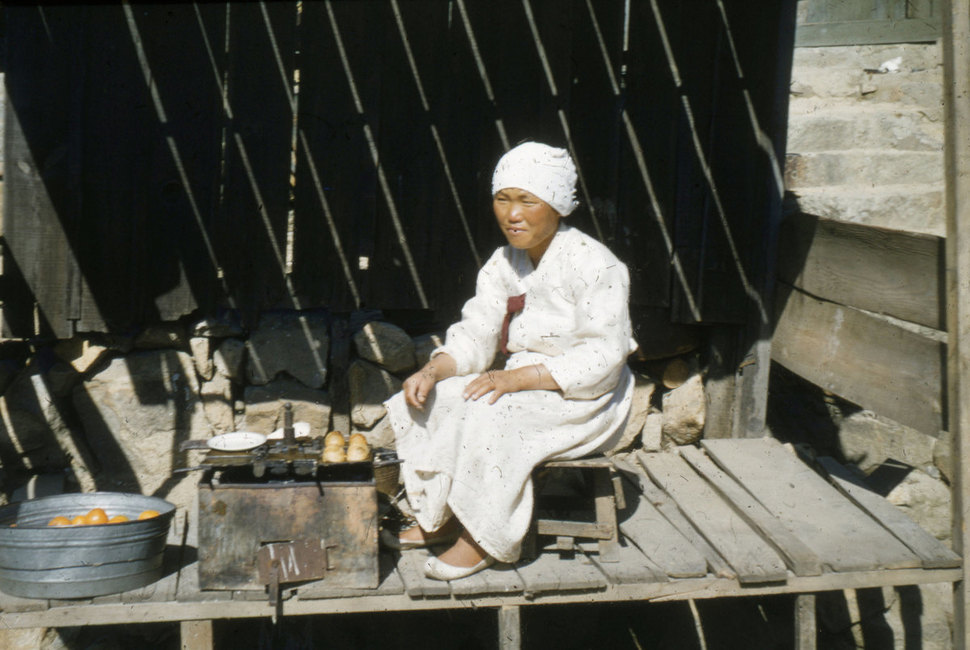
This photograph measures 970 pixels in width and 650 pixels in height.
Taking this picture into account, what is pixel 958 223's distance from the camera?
3.43m

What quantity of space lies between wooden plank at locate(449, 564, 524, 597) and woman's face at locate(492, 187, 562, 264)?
50.3 inches

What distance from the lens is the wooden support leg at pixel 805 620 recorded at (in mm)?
3658

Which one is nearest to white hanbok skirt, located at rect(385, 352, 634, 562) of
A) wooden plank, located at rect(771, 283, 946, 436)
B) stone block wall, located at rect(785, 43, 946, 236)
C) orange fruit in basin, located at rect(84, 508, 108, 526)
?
orange fruit in basin, located at rect(84, 508, 108, 526)

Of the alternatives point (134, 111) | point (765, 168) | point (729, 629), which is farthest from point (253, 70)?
point (729, 629)

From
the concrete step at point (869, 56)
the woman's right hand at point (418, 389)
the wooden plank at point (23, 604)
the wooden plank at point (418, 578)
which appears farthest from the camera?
the concrete step at point (869, 56)

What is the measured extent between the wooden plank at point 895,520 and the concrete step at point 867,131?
231 cm

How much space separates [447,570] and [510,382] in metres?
0.74

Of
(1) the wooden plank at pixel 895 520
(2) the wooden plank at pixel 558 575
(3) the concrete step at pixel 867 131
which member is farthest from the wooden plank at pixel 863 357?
(3) the concrete step at pixel 867 131

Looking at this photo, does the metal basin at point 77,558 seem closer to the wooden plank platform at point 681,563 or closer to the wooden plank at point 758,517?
Answer: the wooden plank platform at point 681,563

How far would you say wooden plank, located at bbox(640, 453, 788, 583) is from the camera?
11.4 feet

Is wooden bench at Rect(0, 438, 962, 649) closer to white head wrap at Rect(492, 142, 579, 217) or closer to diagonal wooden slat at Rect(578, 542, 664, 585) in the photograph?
diagonal wooden slat at Rect(578, 542, 664, 585)

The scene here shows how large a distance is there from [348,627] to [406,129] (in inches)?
106

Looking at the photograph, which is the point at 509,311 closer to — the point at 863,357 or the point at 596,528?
the point at 596,528

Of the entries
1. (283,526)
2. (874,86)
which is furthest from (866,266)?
(283,526)
